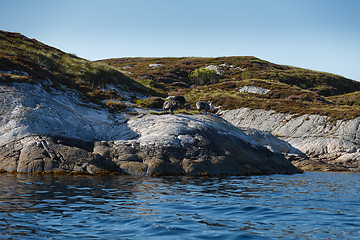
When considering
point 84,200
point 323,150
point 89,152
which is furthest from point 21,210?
point 323,150

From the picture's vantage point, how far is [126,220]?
834cm

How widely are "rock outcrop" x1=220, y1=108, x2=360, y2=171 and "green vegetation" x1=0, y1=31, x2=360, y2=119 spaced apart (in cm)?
253

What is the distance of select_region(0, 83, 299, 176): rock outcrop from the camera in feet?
64.3

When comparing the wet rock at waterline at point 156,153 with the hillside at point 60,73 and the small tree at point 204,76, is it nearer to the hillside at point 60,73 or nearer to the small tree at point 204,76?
the hillside at point 60,73

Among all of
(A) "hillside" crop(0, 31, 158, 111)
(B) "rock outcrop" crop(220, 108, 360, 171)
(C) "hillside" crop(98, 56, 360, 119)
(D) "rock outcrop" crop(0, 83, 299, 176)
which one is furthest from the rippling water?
(C) "hillside" crop(98, 56, 360, 119)

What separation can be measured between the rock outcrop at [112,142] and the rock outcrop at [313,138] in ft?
28.3

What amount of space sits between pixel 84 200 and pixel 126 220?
349 cm

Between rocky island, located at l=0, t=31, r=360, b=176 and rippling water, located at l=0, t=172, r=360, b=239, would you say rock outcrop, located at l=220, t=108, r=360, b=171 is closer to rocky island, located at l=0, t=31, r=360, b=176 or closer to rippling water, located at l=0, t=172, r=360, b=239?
rocky island, located at l=0, t=31, r=360, b=176

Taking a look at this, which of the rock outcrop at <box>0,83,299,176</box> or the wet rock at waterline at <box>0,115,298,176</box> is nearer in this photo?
the wet rock at waterline at <box>0,115,298,176</box>

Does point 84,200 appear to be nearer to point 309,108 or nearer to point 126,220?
point 126,220

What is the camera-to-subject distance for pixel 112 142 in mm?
22750

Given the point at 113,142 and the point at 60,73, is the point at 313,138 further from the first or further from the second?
the point at 60,73

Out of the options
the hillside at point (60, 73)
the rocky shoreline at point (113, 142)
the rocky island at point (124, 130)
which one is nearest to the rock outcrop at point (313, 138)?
the rocky island at point (124, 130)

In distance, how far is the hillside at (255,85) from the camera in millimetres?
53991
